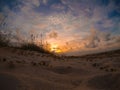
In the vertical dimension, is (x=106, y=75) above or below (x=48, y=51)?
below

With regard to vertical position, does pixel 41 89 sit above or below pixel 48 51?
below

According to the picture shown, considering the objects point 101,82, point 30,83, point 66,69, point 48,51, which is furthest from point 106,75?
point 48,51

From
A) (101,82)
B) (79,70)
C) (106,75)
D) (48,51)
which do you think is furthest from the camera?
(48,51)

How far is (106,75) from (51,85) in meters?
1.53

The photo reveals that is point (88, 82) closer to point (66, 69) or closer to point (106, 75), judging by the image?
point (106, 75)

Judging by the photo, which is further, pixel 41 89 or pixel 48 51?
pixel 48 51

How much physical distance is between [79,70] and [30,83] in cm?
235

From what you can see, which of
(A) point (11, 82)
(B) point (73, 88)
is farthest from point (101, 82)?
(A) point (11, 82)

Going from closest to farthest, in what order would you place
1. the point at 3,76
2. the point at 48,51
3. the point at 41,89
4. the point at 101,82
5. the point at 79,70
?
the point at 41,89 < the point at 3,76 < the point at 101,82 < the point at 79,70 < the point at 48,51

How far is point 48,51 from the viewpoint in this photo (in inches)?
501

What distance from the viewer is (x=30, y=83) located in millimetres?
3162

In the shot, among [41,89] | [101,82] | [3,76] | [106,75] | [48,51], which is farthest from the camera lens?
[48,51]

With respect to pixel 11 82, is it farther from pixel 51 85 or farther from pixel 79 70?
pixel 79 70

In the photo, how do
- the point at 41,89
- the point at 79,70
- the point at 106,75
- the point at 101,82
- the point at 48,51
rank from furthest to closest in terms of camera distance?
the point at 48,51 < the point at 79,70 < the point at 106,75 < the point at 101,82 < the point at 41,89
